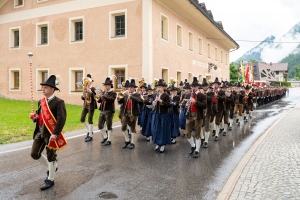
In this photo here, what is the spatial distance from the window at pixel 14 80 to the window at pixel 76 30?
6.50 meters

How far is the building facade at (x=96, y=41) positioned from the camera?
18.9 meters

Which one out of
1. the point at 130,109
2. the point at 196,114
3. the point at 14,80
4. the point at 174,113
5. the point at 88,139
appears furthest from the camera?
the point at 14,80

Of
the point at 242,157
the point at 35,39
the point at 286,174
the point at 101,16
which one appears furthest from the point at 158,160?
the point at 35,39

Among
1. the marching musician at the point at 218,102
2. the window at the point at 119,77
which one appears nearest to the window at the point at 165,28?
the window at the point at 119,77

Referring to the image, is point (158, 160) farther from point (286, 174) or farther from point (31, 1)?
point (31, 1)

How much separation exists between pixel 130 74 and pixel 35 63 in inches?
346

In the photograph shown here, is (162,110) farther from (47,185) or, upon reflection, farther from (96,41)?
(96,41)

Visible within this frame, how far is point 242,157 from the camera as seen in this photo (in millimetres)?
7430

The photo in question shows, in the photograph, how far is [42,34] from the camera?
23.3m

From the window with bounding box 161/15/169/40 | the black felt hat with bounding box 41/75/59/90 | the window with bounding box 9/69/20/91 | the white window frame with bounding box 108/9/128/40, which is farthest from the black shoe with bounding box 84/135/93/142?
the window with bounding box 9/69/20/91

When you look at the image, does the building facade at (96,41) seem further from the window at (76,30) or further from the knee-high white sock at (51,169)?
the knee-high white sock at (51,169)

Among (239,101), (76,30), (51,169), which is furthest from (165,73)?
(51,169)

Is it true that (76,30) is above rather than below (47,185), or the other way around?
above

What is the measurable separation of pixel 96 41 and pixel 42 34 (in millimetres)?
5916
